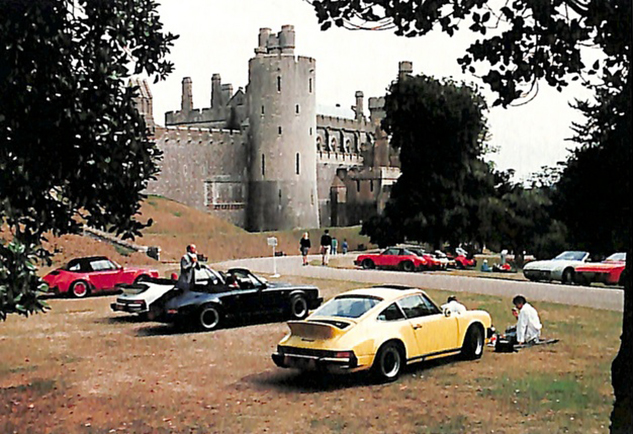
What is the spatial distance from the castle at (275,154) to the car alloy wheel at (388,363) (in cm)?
149

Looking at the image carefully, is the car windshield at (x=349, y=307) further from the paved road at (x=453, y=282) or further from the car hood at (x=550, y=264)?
the car hood at (x=550, y=264)

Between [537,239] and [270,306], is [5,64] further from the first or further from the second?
[537,239]

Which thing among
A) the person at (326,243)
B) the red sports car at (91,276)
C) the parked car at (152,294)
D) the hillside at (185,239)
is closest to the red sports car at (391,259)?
the hillside at (185,239)

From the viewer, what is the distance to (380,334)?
16.7 feet

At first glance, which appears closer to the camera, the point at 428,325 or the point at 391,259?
the point at 428,325

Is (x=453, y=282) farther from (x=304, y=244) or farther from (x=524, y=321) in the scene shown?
(x=304, y=244)

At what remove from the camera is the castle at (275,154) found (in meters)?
6.27

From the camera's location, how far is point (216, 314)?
19.7 ft

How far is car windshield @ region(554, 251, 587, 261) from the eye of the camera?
5742mm

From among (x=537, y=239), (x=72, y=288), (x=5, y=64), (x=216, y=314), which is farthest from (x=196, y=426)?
(x=537, y=239)

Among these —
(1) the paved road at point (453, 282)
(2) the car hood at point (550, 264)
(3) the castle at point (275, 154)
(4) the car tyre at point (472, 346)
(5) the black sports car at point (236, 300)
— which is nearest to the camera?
(4) the car tyre at point (472, 346)

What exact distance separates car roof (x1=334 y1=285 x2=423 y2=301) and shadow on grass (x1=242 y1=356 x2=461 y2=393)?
0.45 metres

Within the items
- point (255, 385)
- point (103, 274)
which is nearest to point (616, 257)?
point (255, 385)

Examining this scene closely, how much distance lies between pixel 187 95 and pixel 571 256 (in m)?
2.97
